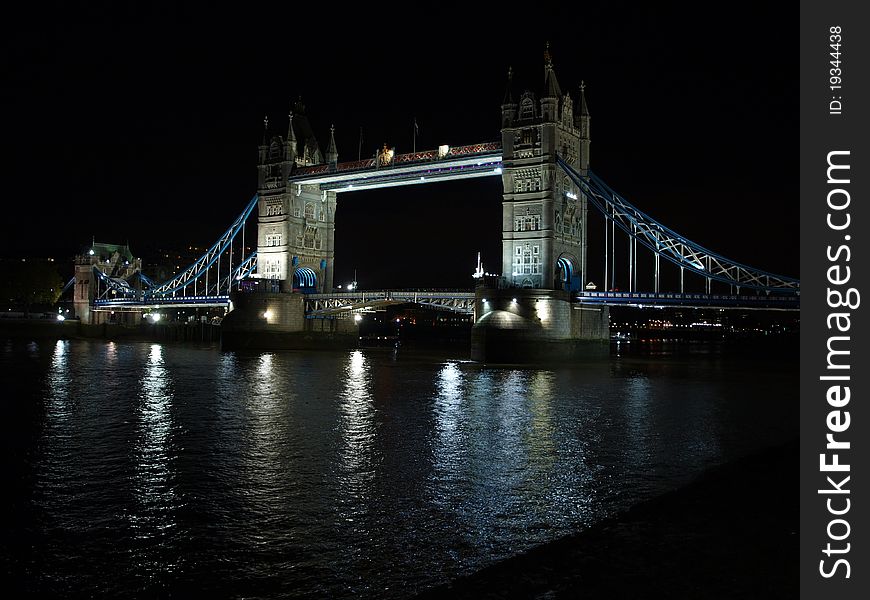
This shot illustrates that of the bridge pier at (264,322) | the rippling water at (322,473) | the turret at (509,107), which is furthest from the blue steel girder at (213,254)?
the rippling water at (322,473)

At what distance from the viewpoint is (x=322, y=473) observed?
14.4 meters

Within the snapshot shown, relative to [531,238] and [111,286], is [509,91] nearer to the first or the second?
[531,238]

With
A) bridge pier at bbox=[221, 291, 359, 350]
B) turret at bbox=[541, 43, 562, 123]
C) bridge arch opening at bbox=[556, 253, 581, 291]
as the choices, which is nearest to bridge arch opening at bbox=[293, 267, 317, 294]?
bridge pier at bbox=[221, 291, 359, 350]

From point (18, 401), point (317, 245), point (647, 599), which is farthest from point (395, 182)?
point (647, 599)

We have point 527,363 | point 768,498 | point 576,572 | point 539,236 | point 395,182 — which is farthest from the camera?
point 395,182

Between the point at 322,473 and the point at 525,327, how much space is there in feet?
102

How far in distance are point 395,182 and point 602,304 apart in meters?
17.1

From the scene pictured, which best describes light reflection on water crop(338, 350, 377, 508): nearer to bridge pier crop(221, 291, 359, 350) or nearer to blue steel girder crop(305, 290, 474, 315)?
blue steel girder crop(305, 290, 474, 315)

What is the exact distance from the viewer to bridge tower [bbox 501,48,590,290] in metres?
47.3

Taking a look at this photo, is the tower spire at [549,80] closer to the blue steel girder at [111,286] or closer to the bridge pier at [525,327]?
the bridge pier at [525,327]

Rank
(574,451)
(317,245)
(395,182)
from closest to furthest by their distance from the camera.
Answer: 1. (574,451)
2. (395,182)
3. (317,245)

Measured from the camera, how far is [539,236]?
47.5 meters

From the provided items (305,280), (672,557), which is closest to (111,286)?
(305,280)
